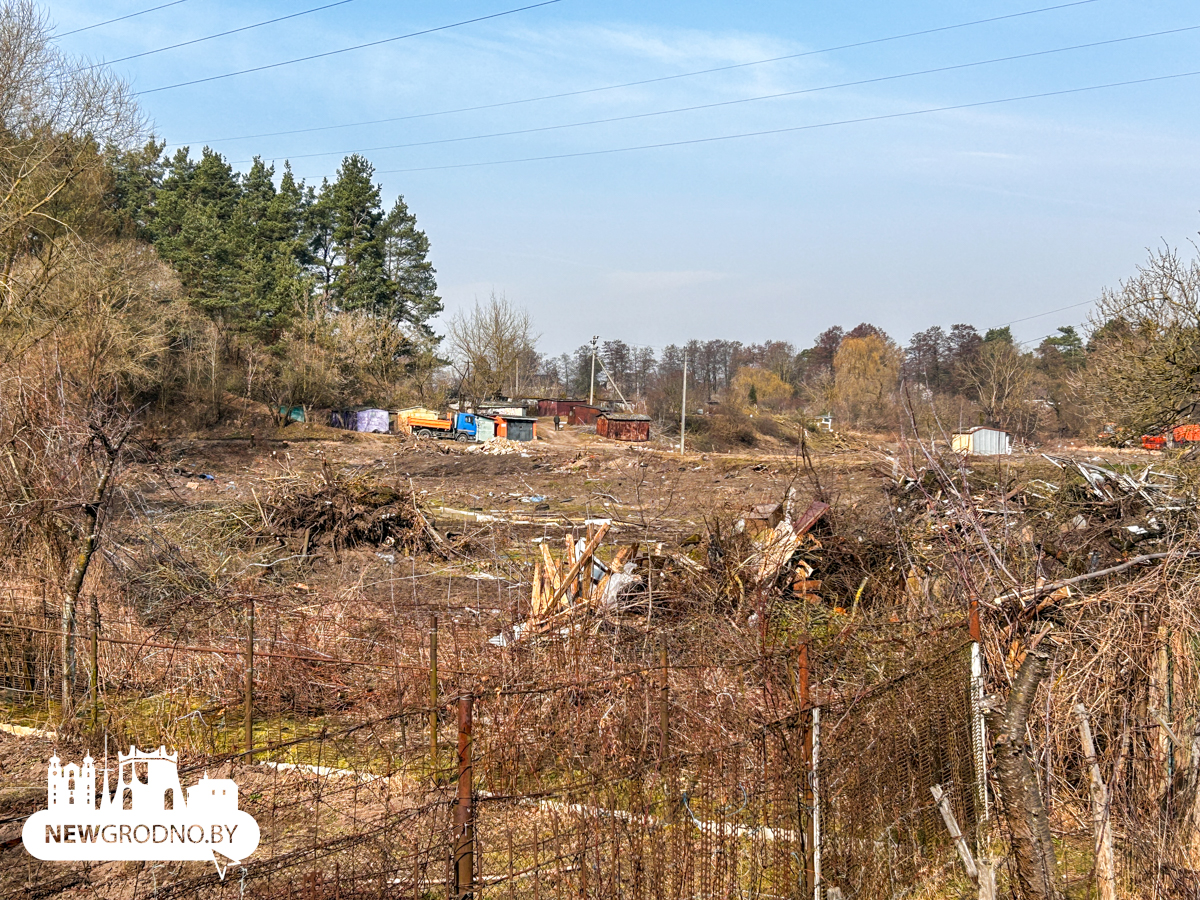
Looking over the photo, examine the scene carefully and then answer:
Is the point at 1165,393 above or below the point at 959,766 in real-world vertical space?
above

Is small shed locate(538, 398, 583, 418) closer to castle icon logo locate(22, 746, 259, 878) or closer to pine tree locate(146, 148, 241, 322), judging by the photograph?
pine tree locate(146, 148, 241, 322)

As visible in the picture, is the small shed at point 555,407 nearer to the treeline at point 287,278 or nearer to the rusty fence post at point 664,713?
the treeline at point 287,278

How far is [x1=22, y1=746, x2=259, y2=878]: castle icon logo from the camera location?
13.5 ft

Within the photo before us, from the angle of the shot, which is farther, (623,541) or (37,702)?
(623,541)

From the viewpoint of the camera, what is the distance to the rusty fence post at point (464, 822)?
2887 millimetres

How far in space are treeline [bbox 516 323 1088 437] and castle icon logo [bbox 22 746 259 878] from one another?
64.4 feet

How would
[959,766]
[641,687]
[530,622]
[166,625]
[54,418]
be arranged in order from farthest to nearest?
1. [54,418]
2. [166,625]
3. [530,622]
4. [641,687]
5. [959,766]

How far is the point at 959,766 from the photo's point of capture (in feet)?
15.2

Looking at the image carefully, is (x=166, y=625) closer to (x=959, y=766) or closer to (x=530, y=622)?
(x=530, y=622)

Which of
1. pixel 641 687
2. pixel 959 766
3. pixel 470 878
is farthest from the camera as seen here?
pixel 641 687

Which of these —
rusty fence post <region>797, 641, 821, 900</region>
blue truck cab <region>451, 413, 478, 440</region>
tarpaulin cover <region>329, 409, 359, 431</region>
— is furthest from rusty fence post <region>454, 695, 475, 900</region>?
tarpaulin cover <region>329, 409, 359, 431</region>

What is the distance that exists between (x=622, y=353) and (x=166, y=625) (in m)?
93.1

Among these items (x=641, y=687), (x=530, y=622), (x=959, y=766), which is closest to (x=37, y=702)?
(x=530, y=622)

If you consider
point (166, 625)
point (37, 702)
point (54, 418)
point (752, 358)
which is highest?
point (752, 358)
